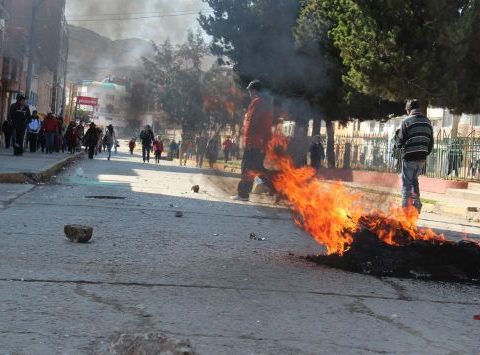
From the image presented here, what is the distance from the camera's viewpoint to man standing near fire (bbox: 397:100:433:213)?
976cm

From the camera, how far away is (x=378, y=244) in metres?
5.77

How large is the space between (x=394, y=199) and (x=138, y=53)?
4432mm

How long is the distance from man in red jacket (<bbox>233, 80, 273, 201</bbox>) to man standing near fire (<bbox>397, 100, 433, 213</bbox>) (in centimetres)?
203

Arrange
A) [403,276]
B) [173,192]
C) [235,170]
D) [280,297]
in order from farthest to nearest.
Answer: [173,192]
[235,170]
[403,276]
[280,297]

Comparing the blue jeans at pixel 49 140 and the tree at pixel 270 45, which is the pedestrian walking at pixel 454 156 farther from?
the blue jeans at pixel 49 140

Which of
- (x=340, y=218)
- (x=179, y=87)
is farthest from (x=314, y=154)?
(x=340, y=218)

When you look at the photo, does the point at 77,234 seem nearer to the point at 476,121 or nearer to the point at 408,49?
the point at 408,49

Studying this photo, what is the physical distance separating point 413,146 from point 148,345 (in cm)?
771

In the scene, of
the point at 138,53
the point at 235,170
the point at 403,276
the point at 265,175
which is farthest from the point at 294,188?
the point at 235,170

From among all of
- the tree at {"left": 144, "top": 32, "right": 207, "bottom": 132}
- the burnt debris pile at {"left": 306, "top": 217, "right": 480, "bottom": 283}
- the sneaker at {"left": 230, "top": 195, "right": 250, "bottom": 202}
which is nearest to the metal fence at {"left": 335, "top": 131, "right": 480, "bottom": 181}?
the tree at {"left": 144, "top": 32, "right": 207, "bottom": 132}

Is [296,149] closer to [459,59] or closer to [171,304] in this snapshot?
[171,304]

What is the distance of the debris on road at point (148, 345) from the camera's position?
8.82 ft

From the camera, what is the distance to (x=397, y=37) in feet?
64.0

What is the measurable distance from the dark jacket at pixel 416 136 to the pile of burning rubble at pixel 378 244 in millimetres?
3359
